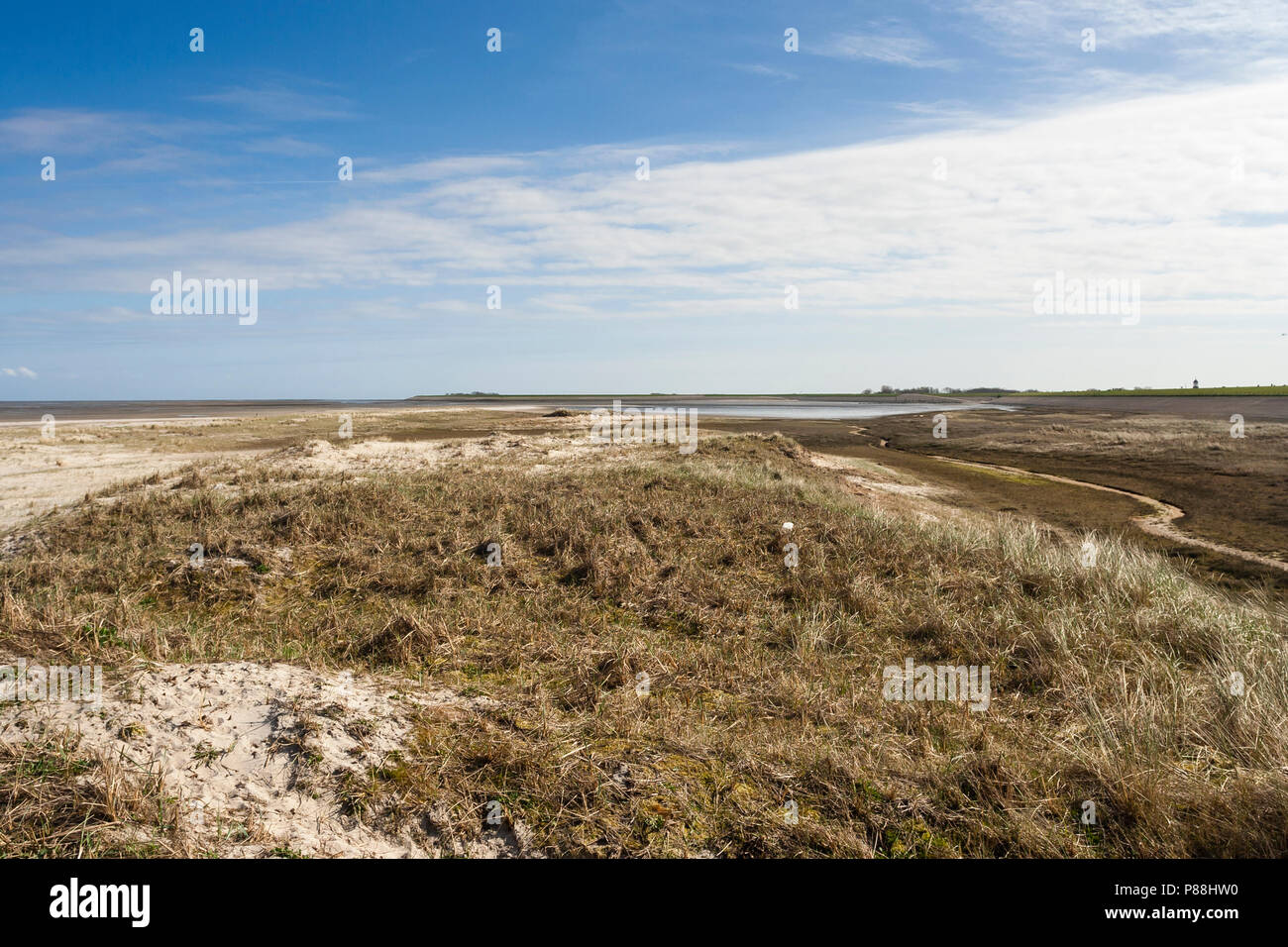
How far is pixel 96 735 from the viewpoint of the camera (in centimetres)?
481

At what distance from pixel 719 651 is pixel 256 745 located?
4918 millimetres

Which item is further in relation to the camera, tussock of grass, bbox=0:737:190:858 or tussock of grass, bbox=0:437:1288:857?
tussock of grass, bbox=0:437:1288:857

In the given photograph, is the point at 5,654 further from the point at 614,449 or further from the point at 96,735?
the point at 614,449

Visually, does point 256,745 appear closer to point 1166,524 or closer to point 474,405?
point 1166,524

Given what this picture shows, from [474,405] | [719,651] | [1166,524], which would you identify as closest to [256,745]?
[719,651]

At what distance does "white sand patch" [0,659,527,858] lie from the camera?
4.30 meters

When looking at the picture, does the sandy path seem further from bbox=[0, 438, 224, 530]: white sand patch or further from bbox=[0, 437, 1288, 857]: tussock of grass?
bbox=[0, 438, 224, 530]: white sand patch

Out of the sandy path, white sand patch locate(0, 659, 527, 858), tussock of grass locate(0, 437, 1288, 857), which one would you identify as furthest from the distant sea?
white sand patch locate(0, 659, 527, 858)

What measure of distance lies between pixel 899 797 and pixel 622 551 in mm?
6748

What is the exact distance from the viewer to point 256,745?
5074 millimetres

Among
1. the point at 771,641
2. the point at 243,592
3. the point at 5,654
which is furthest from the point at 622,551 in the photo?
Answer: the point at 5,654

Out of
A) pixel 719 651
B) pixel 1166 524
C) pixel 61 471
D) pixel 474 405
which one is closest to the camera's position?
pixel 719 651

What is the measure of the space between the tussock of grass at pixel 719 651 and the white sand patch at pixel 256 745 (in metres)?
0.21

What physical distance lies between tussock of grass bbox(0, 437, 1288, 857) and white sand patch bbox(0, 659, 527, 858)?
8.5 inches
